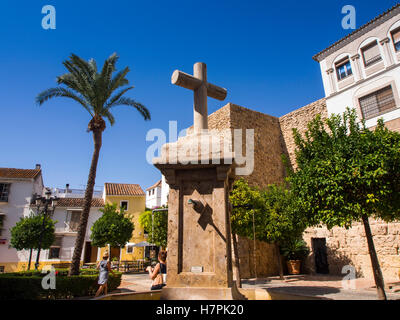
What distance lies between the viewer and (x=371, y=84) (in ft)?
43.6

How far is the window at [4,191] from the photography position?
Answer: 24.8 metres

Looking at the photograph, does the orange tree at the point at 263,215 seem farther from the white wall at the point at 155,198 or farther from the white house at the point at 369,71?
the white wall at the point at 155,198

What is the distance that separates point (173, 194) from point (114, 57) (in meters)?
11.7

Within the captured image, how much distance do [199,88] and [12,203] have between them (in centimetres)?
2714

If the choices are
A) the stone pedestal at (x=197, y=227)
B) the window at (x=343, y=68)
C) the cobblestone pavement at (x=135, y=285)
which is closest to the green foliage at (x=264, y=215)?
the cobblestone pavement at (x=135, y=285)

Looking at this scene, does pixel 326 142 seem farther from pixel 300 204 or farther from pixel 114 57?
pixel 114 57

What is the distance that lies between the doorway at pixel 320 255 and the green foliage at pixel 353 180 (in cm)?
942

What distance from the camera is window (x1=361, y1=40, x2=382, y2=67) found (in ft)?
43.6

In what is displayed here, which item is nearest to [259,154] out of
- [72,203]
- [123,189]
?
[123,189]

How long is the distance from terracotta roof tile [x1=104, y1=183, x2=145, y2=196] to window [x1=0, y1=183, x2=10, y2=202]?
910cm

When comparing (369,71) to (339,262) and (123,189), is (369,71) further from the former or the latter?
(123,189)

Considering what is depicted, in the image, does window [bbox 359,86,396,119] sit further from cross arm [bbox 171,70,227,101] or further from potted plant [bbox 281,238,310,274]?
cross arm [bbox 171,70,227,101]

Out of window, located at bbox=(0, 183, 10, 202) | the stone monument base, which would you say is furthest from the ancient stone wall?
window, located at bbox=(0, 183, 10, 202)

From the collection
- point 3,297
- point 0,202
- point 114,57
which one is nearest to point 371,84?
point 114,57
